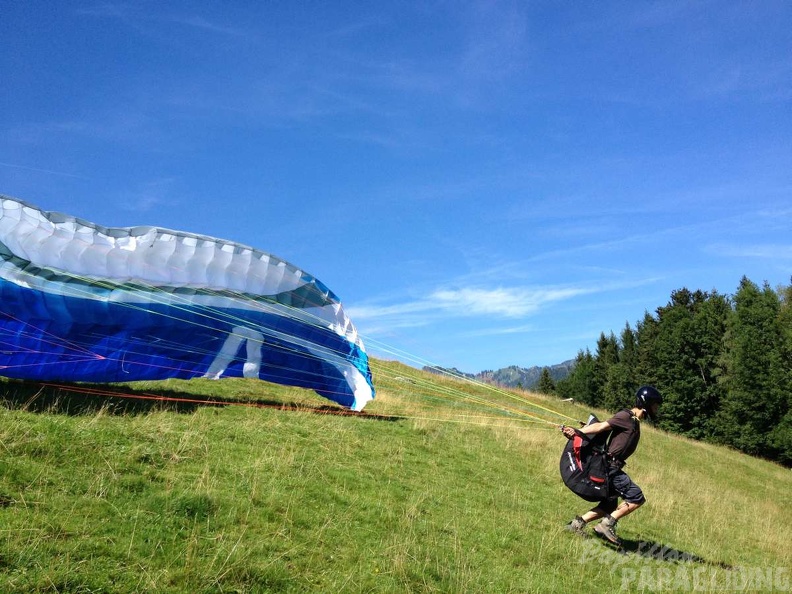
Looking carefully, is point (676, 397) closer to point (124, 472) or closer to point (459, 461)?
point (459, 461)

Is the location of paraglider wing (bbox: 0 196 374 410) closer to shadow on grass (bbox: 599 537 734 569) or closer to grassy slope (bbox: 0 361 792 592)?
grassy slope (bbox: 0 361 792 592)

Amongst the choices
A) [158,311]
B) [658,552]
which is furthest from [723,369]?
[158,311]

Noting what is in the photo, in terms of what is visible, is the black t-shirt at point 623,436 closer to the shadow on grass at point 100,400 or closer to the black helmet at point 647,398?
the black helmet at point 647,398

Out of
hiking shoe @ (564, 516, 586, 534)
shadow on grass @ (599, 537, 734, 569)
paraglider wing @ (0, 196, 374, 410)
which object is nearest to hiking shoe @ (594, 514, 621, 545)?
shadow on grass @ (599, 537, 734, 569)

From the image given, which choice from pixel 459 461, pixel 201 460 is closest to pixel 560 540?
pixel 459 461

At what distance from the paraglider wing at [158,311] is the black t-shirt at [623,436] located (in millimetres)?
5614

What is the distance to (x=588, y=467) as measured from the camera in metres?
7.45

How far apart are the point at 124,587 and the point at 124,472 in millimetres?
2115

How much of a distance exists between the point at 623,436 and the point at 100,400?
752 cm

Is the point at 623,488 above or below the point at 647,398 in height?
below

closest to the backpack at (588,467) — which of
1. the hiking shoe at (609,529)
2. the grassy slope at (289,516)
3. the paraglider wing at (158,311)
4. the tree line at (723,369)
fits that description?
the hiking shoe at (609,529)

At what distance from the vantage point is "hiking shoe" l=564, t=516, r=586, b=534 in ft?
25.3

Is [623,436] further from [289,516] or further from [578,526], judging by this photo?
[289,516]

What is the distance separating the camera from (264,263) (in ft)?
36.8
